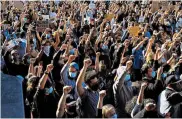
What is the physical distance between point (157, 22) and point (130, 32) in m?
2.60

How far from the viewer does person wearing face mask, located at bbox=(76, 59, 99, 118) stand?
4430 mm

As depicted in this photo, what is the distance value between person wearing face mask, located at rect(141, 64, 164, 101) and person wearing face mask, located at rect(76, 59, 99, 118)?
3.12 feet

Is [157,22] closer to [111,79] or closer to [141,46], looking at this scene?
[141,46]

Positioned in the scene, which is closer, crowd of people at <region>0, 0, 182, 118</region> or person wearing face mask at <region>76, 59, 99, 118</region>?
person wearing face mask at <region>76, 59, 99, 118</region>

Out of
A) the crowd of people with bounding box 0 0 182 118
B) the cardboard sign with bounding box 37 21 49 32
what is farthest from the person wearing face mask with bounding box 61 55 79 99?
the cardboard sign with bounding box 37 21 49 32

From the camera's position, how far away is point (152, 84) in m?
5.48

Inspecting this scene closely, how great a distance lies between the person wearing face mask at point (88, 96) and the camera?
14.5 feet

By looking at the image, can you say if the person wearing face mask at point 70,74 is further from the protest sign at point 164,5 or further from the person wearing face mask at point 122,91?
the protest sign at point 164,5

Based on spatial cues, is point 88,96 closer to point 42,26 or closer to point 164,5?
point 42,26

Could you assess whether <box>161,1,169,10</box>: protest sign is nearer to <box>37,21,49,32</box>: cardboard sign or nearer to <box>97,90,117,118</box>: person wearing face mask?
<box>37,21,49,32</box>: cardboard sign

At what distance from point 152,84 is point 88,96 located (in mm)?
1309

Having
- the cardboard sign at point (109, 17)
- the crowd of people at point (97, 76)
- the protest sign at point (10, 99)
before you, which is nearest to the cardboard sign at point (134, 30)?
the crowd of people at point (97, 76)

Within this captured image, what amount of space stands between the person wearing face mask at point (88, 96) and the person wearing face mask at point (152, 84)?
37.4 inches

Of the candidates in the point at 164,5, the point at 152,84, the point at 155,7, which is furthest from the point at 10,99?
the point at 164,5
